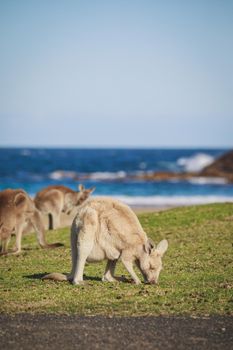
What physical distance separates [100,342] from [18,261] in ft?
20.0

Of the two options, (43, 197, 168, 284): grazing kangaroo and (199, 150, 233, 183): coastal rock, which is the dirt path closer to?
(43, 197, 168, 284): grazing kangaroo

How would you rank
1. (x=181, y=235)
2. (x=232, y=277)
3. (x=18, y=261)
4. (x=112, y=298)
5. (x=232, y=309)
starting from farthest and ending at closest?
(x=181, y=235) < (x=18, y=261) < (x=232, y=277) < (x=112, y=298) < (x=232, y=309)

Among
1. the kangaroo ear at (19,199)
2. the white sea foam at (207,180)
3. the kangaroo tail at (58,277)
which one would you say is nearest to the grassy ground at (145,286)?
the kangaroo tail at (58,277)

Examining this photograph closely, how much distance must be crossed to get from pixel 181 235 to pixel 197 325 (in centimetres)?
755

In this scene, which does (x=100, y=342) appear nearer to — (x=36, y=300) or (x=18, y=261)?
(x=36, y=300)

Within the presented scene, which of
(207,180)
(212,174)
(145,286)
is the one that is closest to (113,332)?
(145,286)

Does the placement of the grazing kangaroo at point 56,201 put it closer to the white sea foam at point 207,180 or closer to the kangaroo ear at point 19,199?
the kangaroo ear at point 19,199

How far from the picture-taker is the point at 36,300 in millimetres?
8445

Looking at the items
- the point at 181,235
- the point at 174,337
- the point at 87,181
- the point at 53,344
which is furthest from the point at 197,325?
the point at 87,181

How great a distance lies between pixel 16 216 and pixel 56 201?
5.72 meters

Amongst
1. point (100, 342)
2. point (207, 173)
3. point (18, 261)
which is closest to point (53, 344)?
point (100, 342)

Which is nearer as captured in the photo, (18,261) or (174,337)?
(174,337)

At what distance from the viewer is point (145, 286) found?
933cm

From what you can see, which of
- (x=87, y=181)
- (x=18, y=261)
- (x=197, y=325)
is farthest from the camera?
(x=87, y=181)
